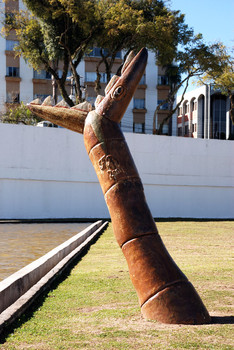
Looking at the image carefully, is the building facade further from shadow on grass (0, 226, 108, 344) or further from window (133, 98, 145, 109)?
shadow on grass (0, 226, 108, 344)

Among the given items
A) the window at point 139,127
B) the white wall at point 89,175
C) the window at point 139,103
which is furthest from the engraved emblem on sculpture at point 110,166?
the window at point 139,103

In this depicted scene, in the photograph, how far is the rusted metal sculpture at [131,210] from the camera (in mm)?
4270

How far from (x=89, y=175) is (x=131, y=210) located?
19.2 meters

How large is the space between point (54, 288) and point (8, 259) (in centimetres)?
340

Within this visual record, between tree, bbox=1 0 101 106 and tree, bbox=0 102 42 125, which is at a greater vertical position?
tree, bbox=1 0 101 106

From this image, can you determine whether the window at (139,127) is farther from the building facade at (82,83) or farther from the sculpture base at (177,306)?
the sculpture base at (177,306)

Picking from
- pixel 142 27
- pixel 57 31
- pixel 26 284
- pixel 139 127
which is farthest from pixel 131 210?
pixel 139 127

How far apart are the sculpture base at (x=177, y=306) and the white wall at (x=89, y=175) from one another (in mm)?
18841

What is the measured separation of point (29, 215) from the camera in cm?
2266

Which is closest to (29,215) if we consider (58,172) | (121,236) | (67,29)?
(58,172)

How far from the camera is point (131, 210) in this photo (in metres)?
4.46

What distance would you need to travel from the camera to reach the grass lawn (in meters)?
3.82

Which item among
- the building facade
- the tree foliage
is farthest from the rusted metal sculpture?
the building facade

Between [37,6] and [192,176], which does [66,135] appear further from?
[37,6]
